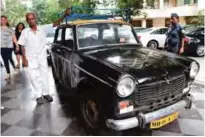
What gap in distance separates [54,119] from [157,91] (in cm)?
162

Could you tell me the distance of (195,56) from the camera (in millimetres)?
8305

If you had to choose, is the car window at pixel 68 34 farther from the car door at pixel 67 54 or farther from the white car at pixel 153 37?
the white car at pixel 153 37

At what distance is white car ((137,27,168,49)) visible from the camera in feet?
Result: 29.5

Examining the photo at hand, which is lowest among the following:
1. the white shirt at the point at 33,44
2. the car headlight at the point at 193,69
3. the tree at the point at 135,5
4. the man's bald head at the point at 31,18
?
the car headlight at the point at 193,69

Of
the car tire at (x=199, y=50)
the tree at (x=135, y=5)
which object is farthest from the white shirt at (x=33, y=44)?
the car tire at (x=199, y=50)

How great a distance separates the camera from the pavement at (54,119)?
9.99 feet

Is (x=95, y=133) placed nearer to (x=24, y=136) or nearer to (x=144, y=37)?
(x=24, y=136)

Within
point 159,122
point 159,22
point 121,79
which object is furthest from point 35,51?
point 159,22

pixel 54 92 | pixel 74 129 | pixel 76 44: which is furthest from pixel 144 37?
pixel 74 129

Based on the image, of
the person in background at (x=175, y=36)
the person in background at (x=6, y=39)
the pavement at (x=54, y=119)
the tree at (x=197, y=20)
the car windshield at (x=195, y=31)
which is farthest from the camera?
the tree at (x=197, y=20)

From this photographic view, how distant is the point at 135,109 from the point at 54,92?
2.58 meters

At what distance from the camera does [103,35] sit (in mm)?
3707

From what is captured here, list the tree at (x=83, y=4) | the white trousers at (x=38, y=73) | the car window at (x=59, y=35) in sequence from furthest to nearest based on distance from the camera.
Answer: the tree at (x=83, y=4), the car window at (x=59, y=35), the white trousers at (x=38, y=73)

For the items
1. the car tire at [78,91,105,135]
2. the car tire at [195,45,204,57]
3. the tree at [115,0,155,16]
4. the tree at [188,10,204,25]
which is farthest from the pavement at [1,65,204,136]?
the tree at [188,10,204,25]
